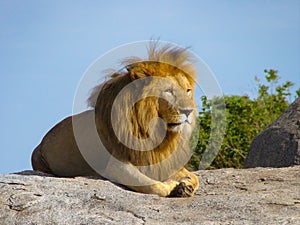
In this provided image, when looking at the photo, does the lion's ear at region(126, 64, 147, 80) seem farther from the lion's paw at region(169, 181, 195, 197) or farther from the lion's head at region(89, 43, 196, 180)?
the lion's paw at region(169, 181, 195, 197)

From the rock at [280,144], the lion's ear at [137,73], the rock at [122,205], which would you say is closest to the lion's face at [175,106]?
the lion's ear at [137,73]

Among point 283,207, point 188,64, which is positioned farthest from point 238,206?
point 188,64

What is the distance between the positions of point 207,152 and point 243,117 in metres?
2.01

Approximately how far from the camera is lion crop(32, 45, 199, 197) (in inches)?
229

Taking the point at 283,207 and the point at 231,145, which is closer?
the point at 283,207

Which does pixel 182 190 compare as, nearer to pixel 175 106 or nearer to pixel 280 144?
pixel 175 106

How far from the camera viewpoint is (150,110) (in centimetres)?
580

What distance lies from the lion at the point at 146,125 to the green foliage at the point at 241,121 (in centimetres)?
525

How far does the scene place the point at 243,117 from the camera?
41.3 ft

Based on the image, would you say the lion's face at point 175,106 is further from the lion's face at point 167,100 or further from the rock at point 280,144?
the rock at point 280,144

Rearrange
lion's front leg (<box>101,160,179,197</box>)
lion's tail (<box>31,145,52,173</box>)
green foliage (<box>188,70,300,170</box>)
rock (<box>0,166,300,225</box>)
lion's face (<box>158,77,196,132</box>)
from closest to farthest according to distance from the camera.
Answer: rock (<box>0,166,300,225</box>), lion's face (<box>158,77,196,132</box>), lion's front leg (<box>101,160,179,197</box>), lion's tail (<box>31,145,52,173</box>), green foliage (<box>188,70,300,170</box>)

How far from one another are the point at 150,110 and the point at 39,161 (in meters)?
1.62

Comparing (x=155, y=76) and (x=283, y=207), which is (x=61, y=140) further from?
(x=283, y=207)

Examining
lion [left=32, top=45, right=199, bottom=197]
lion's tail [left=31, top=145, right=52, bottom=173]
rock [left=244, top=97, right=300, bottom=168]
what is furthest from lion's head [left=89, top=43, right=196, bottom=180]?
rock [left=244, top=97, right=300, bottom=168]
